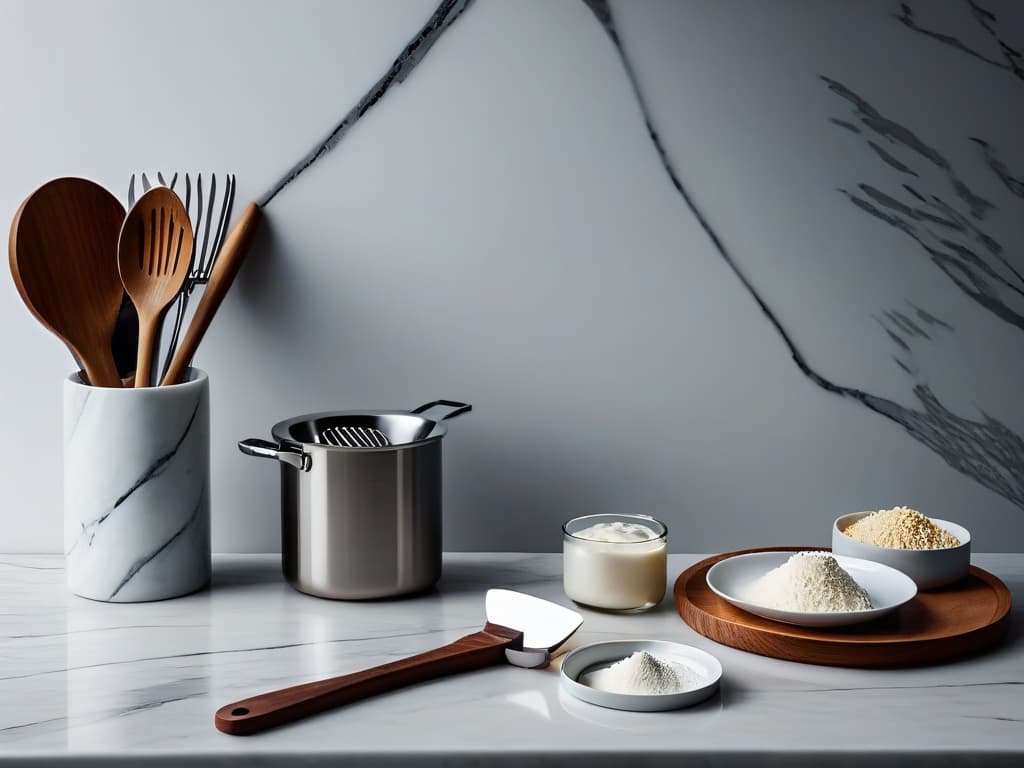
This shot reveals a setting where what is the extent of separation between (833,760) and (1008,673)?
236 millimetres

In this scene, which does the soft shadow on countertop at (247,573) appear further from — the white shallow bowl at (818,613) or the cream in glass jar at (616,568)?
the white shallow bowl at (818,613)

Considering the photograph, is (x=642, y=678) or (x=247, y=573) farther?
(x=247, y=573)

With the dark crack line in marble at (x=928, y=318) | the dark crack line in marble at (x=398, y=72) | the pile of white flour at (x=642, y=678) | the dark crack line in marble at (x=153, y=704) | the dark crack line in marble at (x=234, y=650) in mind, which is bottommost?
the dark crack line in marble at (x=153, y=704)

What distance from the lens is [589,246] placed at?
114cm

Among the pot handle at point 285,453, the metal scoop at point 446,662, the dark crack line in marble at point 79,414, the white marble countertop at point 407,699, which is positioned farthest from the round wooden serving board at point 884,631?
the dark crack line in marble at point 79,414

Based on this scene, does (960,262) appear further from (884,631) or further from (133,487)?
(133,487)

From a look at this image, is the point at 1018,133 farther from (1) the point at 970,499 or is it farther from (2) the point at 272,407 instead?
(2) the point at 272,407

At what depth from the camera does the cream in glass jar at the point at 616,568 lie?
0.97 metres

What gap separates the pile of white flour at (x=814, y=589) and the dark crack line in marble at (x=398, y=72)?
0.64 m

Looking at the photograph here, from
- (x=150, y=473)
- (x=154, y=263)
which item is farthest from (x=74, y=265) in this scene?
(x=150, y=473)

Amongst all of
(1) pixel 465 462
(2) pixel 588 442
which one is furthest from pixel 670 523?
(1) pixel 465 462

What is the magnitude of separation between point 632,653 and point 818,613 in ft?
0.53

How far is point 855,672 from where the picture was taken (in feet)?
2.85

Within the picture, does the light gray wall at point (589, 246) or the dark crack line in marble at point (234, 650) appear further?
the light gray wall at point (589, 246)
